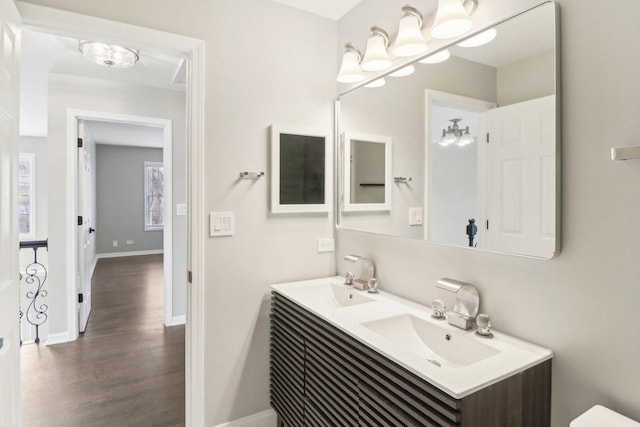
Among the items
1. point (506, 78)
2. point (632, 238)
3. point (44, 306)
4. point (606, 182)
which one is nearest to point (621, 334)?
point (632, 238)

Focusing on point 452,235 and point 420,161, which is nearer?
point 452,235

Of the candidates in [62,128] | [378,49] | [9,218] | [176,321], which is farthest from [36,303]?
[378,49]

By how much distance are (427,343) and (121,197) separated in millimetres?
8267

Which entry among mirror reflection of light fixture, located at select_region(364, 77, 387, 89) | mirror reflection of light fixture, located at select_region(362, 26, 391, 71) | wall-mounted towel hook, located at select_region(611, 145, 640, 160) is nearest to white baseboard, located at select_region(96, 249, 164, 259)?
mirror reflection of light fixture, located at select_region(364, 77, 387, 89)

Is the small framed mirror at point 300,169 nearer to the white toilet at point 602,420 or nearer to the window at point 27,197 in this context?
the white toilet at point 602,420

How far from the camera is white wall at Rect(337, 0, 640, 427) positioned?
963 mm

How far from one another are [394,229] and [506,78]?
0.85 metres

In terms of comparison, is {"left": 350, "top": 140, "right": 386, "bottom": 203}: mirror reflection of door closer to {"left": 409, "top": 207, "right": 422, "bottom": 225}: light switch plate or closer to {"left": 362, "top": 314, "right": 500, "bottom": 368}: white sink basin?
{"left": 409, "top": 207, "right": 422, "bottom": 225}: light switch plate

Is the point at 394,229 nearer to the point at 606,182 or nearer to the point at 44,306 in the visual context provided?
the point at 606,182

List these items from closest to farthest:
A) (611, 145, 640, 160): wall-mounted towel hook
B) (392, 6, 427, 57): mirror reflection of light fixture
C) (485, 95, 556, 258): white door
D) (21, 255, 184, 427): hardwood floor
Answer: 1. (611, 145, 640, 160): wall-mounted towel hook
2. (485, 95, 556, 258): white door
3. (392, 6, 427, 57): mirror reflection of light fixture
4. (21, 255, 184, 427): hardwood floor

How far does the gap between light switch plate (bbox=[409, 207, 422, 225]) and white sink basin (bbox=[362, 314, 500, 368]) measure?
0.45 m

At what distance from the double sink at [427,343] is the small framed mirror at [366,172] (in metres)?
0.52

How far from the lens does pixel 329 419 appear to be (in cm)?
143

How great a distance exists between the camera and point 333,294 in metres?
2.04
